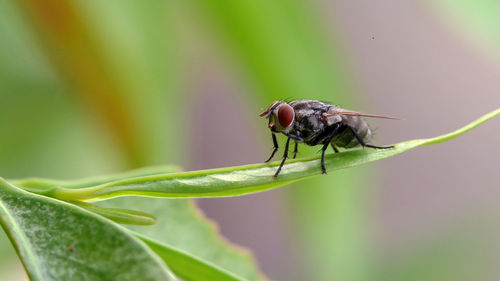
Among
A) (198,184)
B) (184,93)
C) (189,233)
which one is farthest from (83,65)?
(198,184)

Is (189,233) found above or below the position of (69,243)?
below

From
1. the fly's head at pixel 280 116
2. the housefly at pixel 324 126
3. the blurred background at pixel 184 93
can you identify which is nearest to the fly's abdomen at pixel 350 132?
the housefly at pixel 324 126

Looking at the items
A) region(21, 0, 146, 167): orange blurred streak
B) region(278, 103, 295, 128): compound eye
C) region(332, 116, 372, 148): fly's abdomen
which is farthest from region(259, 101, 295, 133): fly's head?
region(21, 0, 146, 167): orange blurred streak

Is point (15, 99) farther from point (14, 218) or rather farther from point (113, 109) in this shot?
point (14, 218)

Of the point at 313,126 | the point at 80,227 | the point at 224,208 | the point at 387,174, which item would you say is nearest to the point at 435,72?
the point at 387,174

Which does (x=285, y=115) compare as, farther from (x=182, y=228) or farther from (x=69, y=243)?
(x=69, y=243)
